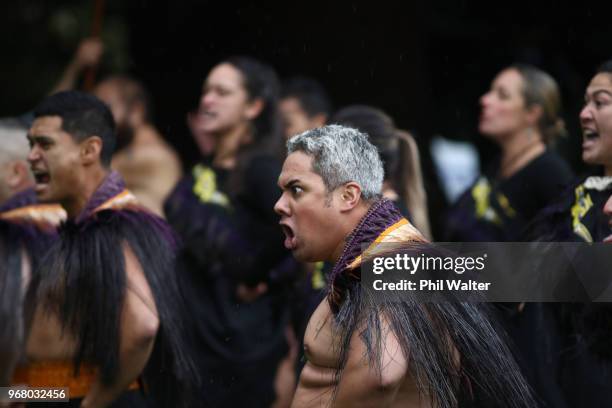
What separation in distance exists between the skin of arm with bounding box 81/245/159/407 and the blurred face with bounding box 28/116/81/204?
58 cm

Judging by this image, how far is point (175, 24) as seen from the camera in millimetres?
9633

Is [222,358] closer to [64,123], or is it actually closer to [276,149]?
[276,149]

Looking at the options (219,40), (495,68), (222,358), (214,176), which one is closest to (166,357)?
(222,358)

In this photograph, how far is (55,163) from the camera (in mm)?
4988

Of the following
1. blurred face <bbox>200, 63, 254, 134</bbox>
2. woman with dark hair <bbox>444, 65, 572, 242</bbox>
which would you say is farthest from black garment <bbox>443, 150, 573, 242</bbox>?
blurred face <bbox>200, 63, 254, 134</bbox>

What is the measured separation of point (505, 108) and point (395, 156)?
1414 millimetres

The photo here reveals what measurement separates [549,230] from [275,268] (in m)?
1.76

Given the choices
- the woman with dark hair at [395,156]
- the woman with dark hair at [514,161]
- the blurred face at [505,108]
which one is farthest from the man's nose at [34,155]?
the blurred face at [505,108]

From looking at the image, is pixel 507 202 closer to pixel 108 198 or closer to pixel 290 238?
pixel 108 198

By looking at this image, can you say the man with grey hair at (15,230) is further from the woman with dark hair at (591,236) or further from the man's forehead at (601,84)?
the man's forehead at (601,84)

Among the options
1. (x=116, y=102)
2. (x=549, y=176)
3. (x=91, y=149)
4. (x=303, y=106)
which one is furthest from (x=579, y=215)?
(x=116, y=102)

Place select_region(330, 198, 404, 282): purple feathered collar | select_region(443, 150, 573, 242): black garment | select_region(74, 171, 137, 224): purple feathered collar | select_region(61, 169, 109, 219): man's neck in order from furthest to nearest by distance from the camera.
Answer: select_region(443, 150, 573, 242): black garment → select_region(61, 169, 109, 219): man's neck → select_region(74, 171, 137, 224): purple feathered collar → select_region(330, 198, 404, 282): purple feathered collar

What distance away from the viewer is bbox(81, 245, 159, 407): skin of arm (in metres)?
4.64

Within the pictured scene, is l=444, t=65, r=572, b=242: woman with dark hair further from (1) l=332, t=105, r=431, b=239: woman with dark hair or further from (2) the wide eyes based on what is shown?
(2) the wide eyes
